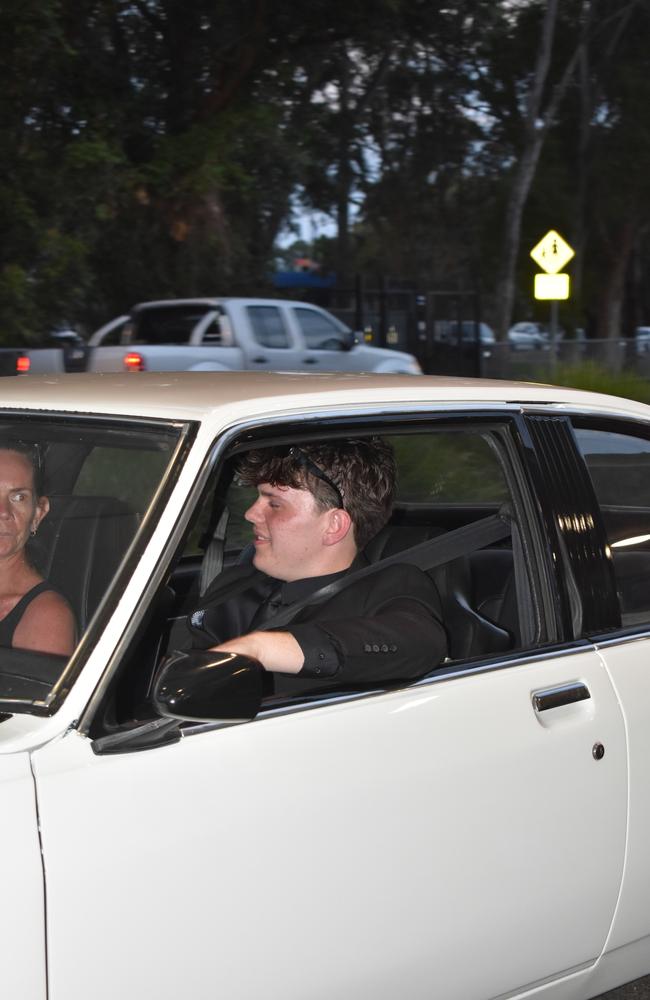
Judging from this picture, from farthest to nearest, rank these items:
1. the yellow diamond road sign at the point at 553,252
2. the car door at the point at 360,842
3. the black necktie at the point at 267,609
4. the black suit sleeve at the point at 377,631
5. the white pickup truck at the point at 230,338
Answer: the yellow diamond road sign at the point at 553,252
the white pickup truck at the point at 230,338
the black necktie at the point at 267,609
the black suit sleeve at the point at 377,631
the car door at the point at 360,842

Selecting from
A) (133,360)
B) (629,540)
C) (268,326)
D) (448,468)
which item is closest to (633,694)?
(629,540)

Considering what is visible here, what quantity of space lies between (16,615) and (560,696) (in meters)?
1.09

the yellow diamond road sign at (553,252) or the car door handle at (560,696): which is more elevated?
the yellow diamond road sign at (553,252)

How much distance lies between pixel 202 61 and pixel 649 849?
25.0 meters

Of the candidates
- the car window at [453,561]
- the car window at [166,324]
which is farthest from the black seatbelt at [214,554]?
the car window at [166,324]

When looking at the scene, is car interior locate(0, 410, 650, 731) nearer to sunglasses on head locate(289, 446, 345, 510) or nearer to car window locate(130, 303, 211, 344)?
sunglasses on head locate(289, 446, 345, 510)

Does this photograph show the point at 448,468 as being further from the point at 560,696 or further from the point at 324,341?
the point at 560,696

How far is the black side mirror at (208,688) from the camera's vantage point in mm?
2266

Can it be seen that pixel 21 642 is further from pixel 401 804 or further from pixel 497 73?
pixel 497 73

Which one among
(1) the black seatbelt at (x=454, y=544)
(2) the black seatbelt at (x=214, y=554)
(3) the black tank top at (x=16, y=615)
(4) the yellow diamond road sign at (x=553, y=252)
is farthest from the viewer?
(4) the yellow diamond road sign at (x=553, y=252)

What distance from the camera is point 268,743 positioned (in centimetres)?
248

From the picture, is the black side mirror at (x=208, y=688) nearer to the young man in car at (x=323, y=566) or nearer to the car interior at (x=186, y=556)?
Answer: the car interior at (x=186, y=556)

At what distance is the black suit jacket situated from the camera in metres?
2.63

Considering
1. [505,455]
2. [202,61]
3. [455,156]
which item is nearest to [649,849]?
[505,455]
